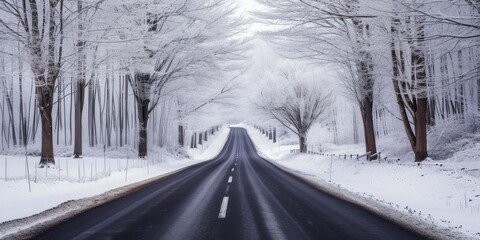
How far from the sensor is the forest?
11039 mm

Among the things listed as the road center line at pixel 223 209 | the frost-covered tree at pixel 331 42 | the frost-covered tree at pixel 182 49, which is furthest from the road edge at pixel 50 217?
the frost-covered tree at pixel 182 49

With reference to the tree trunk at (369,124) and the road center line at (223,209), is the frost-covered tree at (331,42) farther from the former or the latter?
the road center line at (223,209)

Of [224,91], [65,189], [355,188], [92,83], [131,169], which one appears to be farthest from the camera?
[224,91]

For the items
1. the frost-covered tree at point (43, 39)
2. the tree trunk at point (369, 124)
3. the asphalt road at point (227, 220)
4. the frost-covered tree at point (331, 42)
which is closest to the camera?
the asphalt road at point (227, 220)

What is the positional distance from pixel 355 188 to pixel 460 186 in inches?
120

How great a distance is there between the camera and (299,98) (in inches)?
1307

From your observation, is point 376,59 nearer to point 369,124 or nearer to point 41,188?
point 369,124

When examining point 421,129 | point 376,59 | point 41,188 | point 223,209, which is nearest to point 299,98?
point 376,59

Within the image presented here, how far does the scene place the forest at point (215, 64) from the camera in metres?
11.0

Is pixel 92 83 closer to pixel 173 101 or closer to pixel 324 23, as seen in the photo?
pixel 173 101

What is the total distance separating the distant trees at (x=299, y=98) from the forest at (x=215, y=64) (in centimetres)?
12

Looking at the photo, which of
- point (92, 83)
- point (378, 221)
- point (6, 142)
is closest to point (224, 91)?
→ point (92, 83)

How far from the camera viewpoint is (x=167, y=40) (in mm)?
19266

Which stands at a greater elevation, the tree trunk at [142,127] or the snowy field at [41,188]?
the tree trunk at [142,127]
